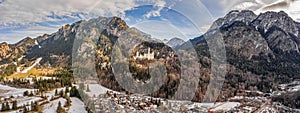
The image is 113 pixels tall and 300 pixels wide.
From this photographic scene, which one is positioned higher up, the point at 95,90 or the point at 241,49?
the point at 241,49

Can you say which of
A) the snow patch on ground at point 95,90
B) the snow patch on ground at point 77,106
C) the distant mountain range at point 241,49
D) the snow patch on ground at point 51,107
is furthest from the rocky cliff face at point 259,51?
the snow patch on ground at point 51,107

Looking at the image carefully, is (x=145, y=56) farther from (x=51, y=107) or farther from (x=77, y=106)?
(x=51, y=107)

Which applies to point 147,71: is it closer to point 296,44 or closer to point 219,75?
point 219,75

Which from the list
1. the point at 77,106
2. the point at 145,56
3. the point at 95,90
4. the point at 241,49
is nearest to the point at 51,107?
the point at 77,106

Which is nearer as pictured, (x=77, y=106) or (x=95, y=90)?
(x=77, y=106)

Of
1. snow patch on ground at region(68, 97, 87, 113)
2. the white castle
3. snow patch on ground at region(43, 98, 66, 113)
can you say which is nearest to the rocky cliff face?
the white castle

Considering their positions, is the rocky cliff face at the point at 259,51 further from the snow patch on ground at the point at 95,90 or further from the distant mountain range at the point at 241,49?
the snow patch on ground at the point at 95,90

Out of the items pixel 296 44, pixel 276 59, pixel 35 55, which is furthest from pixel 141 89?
pixel 296 44

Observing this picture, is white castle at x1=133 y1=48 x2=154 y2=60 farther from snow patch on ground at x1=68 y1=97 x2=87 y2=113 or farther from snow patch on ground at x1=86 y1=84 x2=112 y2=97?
snow patch on ground at x1=68 y1=97 x2=87 y2=113
